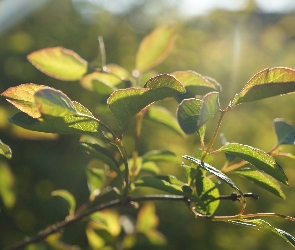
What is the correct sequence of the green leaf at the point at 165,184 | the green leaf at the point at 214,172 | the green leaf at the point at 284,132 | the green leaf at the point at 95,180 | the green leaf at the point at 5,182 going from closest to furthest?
the green leaf at the point at 214,172, the green leaf at the point at 165,184, the green leaf at the point at 284,132, the green leaf at the point at 95,180, the green leaf at the point at 5,182

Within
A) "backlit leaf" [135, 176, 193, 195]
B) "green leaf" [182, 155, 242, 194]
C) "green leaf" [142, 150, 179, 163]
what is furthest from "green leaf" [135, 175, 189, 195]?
"green leaf" [142, 150, 179, 163]

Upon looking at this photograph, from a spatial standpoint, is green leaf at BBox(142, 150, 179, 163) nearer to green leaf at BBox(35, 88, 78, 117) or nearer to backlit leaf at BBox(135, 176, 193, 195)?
backlit leaf at BBox(135, 176, 193, 195)

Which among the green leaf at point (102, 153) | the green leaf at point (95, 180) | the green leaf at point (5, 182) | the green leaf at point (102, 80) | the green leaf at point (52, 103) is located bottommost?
the green leaf at point (5, 182)

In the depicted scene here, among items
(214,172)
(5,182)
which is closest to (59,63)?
(214,172)

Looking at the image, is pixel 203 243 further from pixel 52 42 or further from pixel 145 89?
pixel 145 89

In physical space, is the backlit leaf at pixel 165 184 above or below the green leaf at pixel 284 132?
below

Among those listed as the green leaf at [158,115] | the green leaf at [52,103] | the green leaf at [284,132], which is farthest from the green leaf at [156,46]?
the green leaf at [52,103]

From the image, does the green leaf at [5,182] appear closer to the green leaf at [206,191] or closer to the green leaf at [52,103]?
the green leaf at [206,191]
